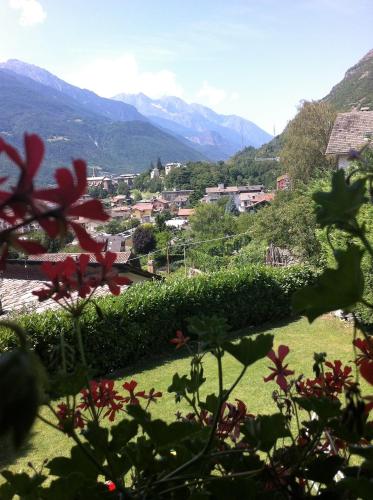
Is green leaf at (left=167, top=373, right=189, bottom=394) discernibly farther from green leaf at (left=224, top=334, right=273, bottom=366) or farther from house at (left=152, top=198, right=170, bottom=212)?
house at (left=152, top=198, right=170, bottom=212)

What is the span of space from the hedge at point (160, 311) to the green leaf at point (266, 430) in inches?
273

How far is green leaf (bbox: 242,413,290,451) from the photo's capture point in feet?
2.42

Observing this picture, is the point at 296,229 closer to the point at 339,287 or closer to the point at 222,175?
the point at 339,287

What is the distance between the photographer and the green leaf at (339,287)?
548mm

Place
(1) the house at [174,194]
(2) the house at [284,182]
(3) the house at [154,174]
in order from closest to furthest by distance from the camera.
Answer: (2) the house at [284,182] < (1) the house at [174,194] < (3) the house at [154,174]

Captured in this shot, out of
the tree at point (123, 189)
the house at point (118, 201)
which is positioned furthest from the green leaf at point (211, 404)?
the tree at point (123, 189)

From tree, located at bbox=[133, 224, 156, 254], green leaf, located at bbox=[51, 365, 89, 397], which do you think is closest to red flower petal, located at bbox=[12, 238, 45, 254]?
green leaf, located at bbox=[51, 365, 89, 397]

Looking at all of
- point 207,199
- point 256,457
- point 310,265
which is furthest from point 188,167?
point 256,457

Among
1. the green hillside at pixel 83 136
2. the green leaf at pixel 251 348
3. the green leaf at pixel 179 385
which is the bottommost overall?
the green leaf at pixel 179 385

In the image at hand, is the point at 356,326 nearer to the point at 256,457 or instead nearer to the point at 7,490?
the point at 256,457

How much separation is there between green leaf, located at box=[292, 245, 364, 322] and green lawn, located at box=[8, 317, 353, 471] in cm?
603

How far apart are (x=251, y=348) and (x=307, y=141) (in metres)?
34.2

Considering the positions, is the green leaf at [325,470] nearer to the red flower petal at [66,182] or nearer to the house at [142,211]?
the red flower petal at [66,182]

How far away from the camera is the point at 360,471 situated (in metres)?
0.66
